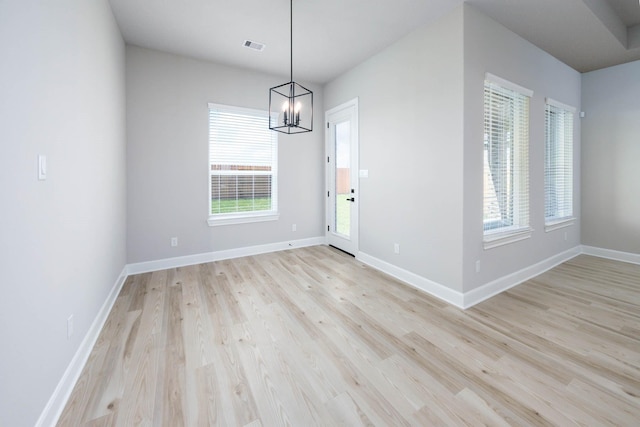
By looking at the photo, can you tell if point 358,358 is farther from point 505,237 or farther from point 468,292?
point 505,237

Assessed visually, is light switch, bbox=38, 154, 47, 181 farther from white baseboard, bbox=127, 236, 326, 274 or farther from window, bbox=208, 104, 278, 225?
window, bbox=208, 104, 278, 225

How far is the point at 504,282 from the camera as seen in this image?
320cm

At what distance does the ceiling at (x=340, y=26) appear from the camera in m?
2.76

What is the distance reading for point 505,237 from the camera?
3184mm

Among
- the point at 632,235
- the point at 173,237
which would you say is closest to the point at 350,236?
the point at 173,237

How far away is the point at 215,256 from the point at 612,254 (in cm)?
638

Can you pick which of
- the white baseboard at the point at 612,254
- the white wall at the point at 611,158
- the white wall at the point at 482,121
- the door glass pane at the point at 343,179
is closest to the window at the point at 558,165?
the white wall at the point at 482,121

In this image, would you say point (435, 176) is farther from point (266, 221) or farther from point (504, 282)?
point (266, 221)

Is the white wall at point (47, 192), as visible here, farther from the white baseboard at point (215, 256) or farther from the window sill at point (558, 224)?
the window sill at point (558, 224)

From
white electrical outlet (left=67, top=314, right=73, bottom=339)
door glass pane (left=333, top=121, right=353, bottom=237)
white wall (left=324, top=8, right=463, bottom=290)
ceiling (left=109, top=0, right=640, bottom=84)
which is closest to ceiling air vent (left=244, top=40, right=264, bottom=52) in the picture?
ceiling (left=109, top=0, right=640, bottom=84)

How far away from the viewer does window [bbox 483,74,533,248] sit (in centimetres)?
306

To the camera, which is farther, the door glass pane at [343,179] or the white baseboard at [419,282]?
the door glass pane at [343,179]

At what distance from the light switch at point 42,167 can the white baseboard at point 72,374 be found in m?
1.16

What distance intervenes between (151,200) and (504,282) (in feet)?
15.4
